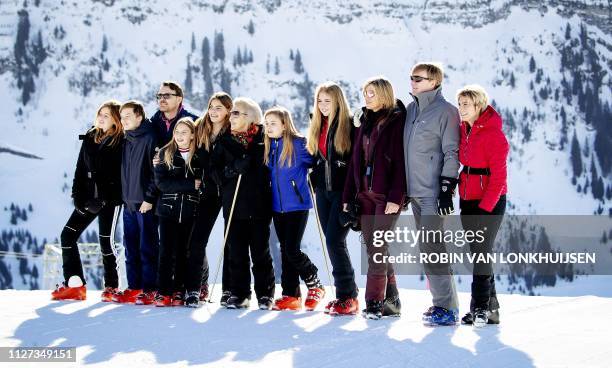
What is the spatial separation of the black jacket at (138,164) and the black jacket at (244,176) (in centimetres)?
83

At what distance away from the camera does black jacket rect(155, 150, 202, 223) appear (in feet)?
22.1

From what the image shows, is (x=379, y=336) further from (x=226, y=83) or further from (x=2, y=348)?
(x=226, y=83)

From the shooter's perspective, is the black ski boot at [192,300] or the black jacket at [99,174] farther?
the black jacket at [99,174]

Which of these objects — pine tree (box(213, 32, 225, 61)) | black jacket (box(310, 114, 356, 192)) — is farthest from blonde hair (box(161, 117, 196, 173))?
pine tree (box(213, 32, 225, 61))

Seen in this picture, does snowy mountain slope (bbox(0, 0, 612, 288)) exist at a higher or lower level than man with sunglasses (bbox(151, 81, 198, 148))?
higher

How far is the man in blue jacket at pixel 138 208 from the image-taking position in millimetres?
7043

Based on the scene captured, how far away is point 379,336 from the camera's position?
518cm

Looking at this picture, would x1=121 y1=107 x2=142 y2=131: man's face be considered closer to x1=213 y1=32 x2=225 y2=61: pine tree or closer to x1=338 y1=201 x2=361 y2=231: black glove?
x1=338 y1=201 x2=361 y2=231: black glove

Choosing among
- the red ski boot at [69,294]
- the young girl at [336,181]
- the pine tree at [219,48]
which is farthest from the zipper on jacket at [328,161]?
the pine tree at [219,48]

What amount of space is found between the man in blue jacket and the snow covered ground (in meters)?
0.40

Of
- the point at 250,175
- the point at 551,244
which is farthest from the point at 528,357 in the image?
the point at 551,244

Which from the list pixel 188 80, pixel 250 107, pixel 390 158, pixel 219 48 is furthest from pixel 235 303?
pixel 219 48

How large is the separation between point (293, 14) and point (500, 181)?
573ft

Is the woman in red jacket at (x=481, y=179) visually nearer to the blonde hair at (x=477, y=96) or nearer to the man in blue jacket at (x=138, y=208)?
the blonde hair at (x=477, y=96)
